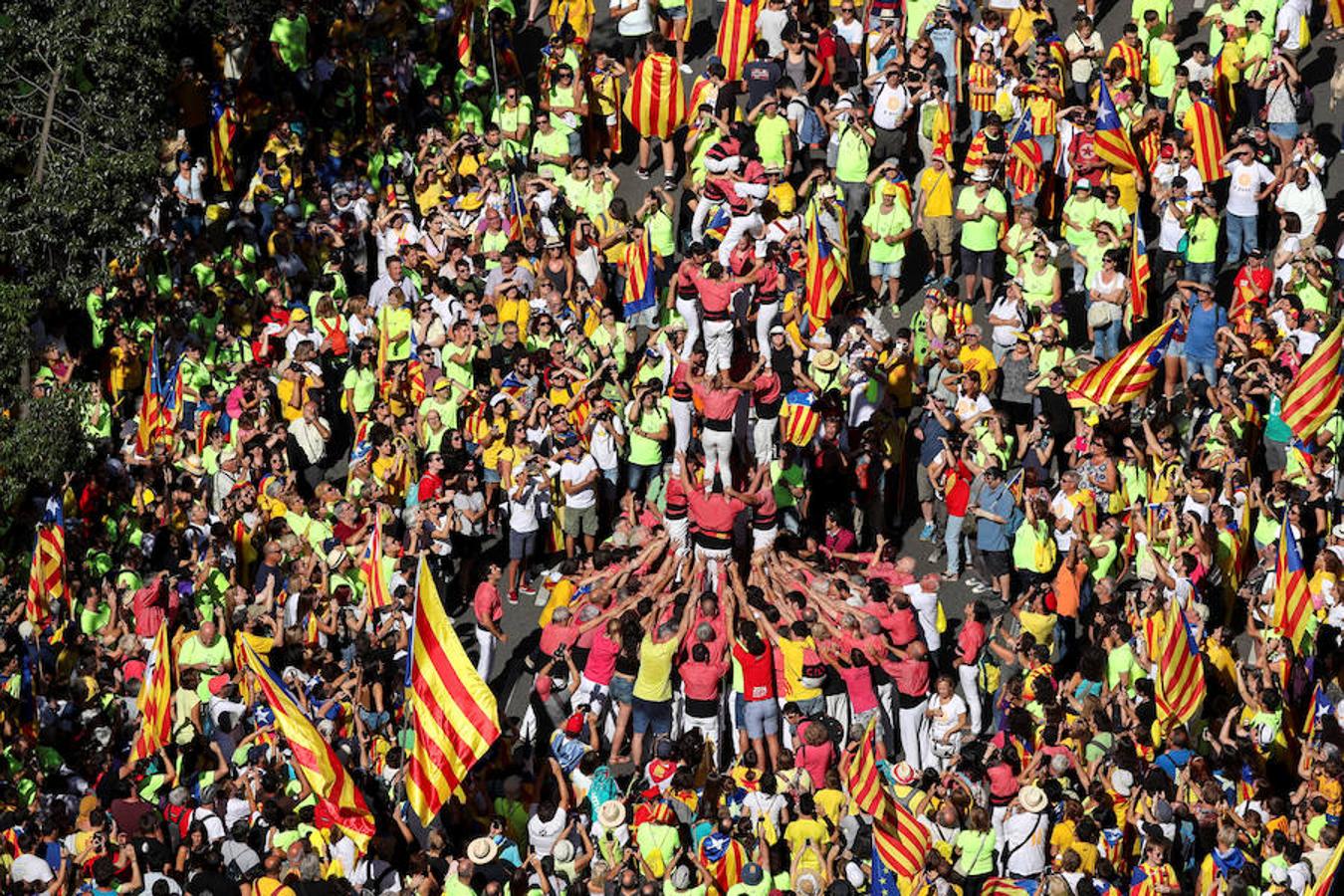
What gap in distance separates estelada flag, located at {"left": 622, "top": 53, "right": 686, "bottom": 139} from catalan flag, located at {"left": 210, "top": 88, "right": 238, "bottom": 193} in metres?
4.55

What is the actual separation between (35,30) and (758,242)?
294 inches

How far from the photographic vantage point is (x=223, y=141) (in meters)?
36.8

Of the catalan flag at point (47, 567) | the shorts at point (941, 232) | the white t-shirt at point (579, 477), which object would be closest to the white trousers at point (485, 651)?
the white t-shirt at point (579, 477)

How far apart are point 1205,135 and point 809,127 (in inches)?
163

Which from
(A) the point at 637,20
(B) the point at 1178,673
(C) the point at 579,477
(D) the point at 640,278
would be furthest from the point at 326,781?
(A) the point at 637,20

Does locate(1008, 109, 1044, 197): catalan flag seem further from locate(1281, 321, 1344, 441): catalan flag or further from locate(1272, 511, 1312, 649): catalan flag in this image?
locate(1272, 511, 1312, 649): catalan flag

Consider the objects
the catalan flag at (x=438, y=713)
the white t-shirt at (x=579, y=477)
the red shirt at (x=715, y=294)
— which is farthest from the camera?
the red shirt at (x=715, y=294)

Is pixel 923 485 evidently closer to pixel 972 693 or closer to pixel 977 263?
pixel 977 263

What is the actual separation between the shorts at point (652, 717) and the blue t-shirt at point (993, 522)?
3.55 meters

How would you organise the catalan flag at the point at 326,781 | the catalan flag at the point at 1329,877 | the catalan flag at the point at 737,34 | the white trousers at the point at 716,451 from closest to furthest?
the catalan flag at the point at 1329,877, the catalan flag at the point at 326,781, the white trousers at the point at 716,451, the catalan flag at the point at 737,34

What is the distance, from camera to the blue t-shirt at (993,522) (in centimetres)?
2966

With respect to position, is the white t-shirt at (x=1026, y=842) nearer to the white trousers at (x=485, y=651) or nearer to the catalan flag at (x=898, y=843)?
the catalan flag at (x=898, y=843)

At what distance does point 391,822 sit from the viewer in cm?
2694

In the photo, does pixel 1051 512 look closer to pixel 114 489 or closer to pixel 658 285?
pixel 658 285
